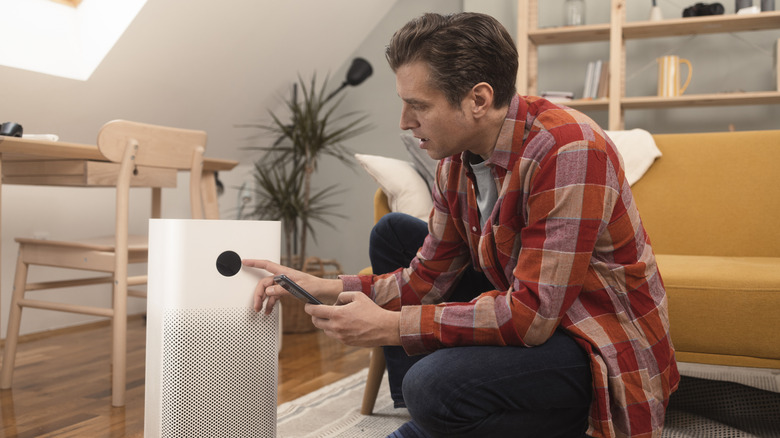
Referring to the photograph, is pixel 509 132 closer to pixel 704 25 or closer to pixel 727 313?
pixel 727 313

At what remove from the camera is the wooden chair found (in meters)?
1.89

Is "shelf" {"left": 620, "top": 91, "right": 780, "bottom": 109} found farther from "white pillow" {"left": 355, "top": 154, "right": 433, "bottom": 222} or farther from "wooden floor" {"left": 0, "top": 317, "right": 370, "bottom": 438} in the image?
"wooden floor" {"left": 0, "top": 317, "right": 370, "bottom": 438}

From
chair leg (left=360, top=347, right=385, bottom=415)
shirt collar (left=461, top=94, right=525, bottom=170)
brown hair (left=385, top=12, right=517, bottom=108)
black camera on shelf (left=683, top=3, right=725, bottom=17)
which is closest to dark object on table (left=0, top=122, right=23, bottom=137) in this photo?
chair leg (left=360, top=347, right=385, bottom=415)

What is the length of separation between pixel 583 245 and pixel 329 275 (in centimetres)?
226

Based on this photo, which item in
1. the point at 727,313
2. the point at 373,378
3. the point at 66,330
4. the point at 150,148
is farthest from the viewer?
the point at 66,330

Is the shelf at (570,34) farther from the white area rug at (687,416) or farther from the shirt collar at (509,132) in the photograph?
the shirt collar at (509,132)

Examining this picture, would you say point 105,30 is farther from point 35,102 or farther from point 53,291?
point 53,291

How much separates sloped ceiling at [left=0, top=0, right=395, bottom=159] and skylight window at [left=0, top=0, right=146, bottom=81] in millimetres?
50

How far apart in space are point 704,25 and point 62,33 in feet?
9.48

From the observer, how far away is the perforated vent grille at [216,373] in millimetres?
1054

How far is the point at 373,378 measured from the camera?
1.75m

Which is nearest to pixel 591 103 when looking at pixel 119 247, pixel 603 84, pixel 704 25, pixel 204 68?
pixel 603 84

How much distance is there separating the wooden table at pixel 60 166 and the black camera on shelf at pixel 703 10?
99.8 inches

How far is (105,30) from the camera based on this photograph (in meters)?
2.82
